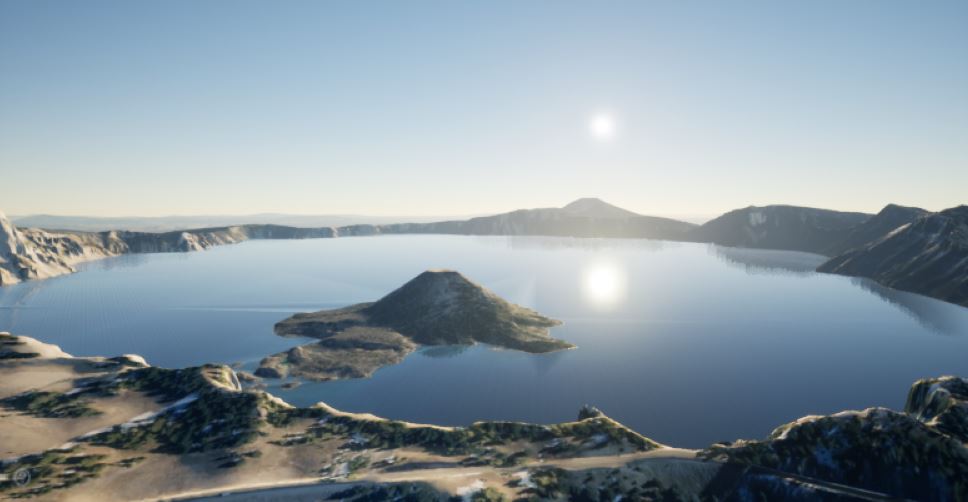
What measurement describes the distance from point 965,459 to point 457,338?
398 feet

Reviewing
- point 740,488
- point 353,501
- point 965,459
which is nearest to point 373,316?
point 353,501

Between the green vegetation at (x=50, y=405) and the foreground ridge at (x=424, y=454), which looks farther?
the green vegetation at (x=50, y=405)

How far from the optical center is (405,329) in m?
159

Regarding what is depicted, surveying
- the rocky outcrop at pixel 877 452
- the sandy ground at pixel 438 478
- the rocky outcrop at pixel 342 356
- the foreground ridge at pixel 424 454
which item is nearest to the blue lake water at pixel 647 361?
the rocky outcrop at pixel 342 356

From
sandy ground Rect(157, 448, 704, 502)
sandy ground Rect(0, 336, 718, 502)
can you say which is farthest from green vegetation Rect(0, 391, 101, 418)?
sandy ground Rect(157, 448, 704, 502)

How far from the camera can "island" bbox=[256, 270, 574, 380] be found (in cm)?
12556

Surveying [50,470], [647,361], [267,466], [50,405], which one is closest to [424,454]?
[267,466]

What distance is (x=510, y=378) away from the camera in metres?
116

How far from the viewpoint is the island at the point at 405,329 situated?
125562mm

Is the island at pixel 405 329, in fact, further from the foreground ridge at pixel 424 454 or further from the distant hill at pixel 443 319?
the foreground ridge at pixel 424 454

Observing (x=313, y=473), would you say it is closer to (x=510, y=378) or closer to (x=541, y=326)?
(x=510, y=378)

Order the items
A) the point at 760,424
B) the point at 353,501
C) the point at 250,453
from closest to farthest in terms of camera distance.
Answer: the point at 353,501, the point at 250,453, the point at 760,424

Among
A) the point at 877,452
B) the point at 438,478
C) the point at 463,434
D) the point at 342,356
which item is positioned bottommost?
the point at 342,356

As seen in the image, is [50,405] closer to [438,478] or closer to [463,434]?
[463,434]
